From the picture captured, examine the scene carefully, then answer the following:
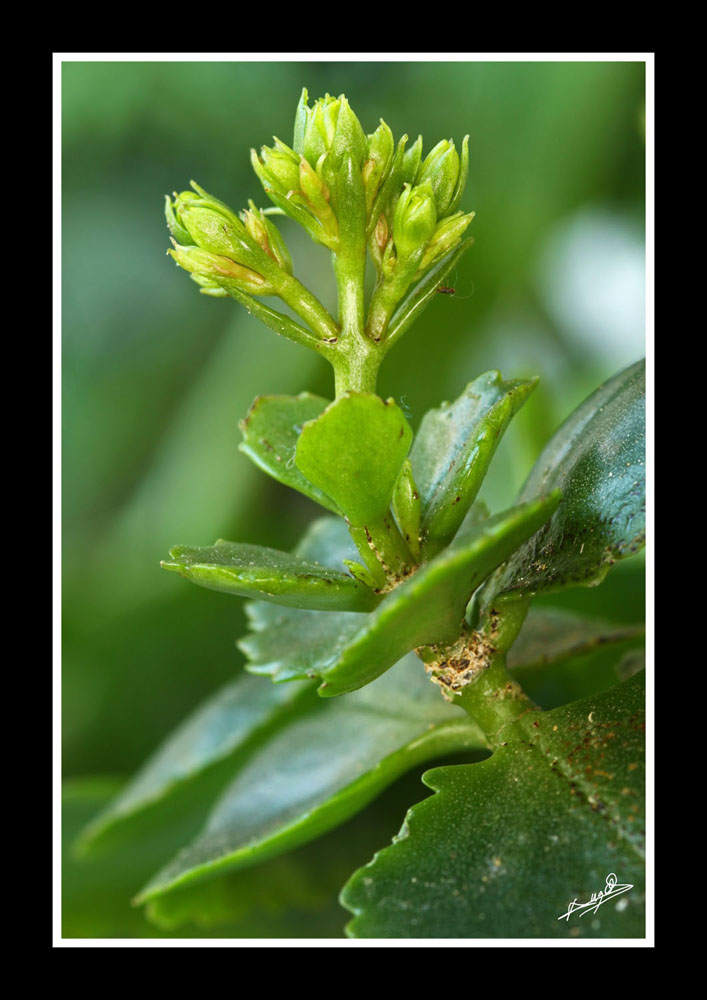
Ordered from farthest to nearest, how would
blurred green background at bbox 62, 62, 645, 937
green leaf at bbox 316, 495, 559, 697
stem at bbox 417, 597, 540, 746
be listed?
1. blurred green background at bbox 62, 62, 645, 937
2. stem at bbox 417, 597, 540, 746
3. green leaf at bbox 316, 495, 559, 697

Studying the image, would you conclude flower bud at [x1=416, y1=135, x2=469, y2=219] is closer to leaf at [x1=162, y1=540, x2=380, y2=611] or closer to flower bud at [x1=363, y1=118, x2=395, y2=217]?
flower bud at [x1=363, y1=118, x2=395, y2=217]

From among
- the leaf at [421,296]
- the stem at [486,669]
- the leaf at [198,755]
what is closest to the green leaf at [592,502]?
the stem at [486,669]

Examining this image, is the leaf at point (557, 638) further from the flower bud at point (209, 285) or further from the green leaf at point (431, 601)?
the flower bud at point (209, 285)

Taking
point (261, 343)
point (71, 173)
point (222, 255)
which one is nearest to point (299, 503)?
point (261, 343)

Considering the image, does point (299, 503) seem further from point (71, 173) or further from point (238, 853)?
point (238, 853)

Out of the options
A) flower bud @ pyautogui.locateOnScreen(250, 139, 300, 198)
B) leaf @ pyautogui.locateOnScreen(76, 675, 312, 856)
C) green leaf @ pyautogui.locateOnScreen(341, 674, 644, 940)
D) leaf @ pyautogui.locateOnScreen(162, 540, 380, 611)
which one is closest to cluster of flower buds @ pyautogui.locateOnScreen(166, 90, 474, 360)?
flower bud @ pyautogui.locateOnScreen(250, 139, 300, 198)
